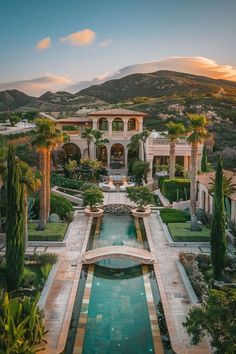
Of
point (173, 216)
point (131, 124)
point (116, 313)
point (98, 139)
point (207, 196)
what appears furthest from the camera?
point (131, 124)

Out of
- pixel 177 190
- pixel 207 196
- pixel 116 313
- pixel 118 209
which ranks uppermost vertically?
pixel 207 196

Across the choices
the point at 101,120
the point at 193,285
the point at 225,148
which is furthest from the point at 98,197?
the point at 225,148

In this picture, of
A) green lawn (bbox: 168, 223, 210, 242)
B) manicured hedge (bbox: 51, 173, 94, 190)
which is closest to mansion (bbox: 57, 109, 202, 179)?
manicured hedge (bbox: 51, 173, 94, 190)

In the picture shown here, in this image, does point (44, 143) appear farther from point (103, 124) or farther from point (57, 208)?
point (103, 124)

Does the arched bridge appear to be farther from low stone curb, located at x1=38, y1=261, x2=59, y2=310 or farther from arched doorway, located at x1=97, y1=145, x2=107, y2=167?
arched doorway, located at x1=97, y1=145, x2=107, y2=167

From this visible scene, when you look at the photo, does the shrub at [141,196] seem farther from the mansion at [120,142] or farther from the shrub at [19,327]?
the shrub at [19,327]

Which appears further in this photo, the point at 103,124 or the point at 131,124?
the point at 131,124

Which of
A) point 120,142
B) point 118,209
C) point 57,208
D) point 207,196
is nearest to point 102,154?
point 120,142

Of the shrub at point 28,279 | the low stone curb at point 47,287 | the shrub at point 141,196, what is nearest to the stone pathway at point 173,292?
the shrub at point 141,196
